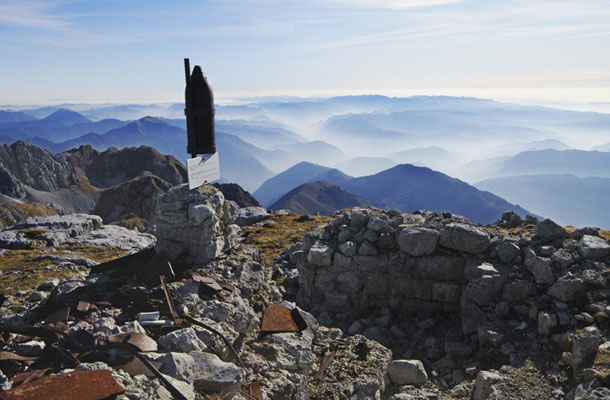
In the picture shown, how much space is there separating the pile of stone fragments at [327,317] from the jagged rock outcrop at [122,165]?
12709 cm

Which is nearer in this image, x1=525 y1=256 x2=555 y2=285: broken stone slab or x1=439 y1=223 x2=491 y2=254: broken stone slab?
x1=525 y1=256 x2=555 y2=285: broken stone slab

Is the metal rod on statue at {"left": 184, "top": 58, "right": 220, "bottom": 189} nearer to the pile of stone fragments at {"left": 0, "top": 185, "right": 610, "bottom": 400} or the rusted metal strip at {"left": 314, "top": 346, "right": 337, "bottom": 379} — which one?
the pile of stone fragments at {"left": 0, "top": 185, "right": 610, "bottom": 400}

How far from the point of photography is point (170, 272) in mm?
8430

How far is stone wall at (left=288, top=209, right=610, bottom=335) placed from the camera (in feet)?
37.0

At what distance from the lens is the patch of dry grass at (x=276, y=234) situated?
69.6 ft

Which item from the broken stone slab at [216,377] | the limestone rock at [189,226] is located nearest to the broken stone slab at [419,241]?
the limestone rock at [189,226]

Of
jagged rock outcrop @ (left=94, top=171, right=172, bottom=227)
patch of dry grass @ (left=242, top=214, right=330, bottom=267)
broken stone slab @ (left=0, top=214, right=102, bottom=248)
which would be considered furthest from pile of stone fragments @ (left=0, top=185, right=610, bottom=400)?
jagged rock outcrop @ (left=94, top=171, right=172, bottom=227)

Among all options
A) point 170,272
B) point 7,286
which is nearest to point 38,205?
point 7,286

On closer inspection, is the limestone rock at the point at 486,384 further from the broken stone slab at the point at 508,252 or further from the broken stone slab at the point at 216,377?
the broken stone slab at the point at 216,377

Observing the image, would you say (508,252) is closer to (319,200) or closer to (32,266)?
(32,266)

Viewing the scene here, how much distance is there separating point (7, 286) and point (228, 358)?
24.3 ft

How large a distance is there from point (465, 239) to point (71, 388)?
459 inches

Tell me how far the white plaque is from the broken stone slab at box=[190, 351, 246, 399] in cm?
456

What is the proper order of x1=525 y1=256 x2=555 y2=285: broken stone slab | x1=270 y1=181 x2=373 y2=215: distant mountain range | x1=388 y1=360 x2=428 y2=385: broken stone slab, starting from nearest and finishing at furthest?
x1=388 y1=360 x2=428 y2=385: broken stone slab, x1=525 y1=256 x2=555 y2=285: broken stone slab, x1=270 y1=181 x2=373 y2=215: distant mountain range
